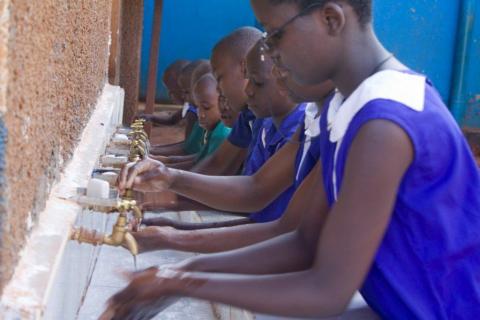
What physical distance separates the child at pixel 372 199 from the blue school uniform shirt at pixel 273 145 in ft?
4.04

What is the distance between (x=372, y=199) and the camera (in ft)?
4.74

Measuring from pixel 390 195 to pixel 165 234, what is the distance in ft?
2.97

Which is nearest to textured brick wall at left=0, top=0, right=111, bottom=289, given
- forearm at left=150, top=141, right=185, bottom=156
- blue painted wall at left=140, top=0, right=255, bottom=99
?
forearm at left=150, top=141, right=185, bottom=156

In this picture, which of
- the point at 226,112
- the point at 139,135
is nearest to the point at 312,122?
the point at 139,135

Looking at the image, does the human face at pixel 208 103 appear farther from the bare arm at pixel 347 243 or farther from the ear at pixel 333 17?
the bare arm at pixel 347 243

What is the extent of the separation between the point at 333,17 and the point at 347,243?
0.46 metres

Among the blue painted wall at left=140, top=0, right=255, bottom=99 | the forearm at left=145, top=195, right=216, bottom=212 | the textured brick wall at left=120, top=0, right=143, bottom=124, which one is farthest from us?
the blue painted wall at left=140, top=0, right=255, bottom=99

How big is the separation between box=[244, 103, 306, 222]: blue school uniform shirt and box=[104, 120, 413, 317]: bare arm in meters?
1.38

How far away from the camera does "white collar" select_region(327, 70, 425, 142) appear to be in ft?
5.01

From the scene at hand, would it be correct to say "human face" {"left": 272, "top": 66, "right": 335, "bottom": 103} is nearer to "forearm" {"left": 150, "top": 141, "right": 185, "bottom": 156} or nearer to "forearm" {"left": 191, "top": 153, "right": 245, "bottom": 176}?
"forearm" {"left": 191, "top": 153, "right": 245, "bottom": 176}

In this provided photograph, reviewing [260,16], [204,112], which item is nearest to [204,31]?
[204,112]

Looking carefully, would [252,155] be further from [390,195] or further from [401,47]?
[401,47]

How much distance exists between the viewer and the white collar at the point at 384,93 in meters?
1.53

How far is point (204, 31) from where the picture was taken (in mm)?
10641
